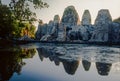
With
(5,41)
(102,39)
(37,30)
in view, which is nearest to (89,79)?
(5,41)

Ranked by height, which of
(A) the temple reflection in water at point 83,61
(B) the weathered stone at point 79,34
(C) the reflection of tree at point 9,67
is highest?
(C) the reflection of tree at point 9,67

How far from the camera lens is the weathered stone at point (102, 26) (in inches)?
3258

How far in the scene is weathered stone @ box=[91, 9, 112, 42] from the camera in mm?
82750

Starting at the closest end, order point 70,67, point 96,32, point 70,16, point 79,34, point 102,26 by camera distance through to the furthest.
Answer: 1. point 70,67
2. point 96,32
3. point 102,26
4. point 79,34
5. point 70,16

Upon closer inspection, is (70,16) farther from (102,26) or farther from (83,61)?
(83,61)

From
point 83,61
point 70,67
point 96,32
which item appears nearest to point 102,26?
point 96,32

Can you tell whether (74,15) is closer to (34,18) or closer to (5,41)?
(5,41)

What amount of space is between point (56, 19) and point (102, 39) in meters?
57.6

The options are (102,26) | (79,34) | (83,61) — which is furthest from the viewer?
(79,34)

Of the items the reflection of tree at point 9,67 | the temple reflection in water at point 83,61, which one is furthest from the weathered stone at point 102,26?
the reflection of tree at point 9,67

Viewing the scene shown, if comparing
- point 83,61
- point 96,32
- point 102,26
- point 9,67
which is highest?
point 9,67

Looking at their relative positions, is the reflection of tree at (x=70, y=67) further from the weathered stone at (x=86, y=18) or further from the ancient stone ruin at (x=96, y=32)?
the weathered stone at (x=86, y=18)

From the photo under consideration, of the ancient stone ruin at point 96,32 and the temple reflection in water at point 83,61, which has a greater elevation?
the temple reflection in water at point 83,61

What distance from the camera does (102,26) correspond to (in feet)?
284
